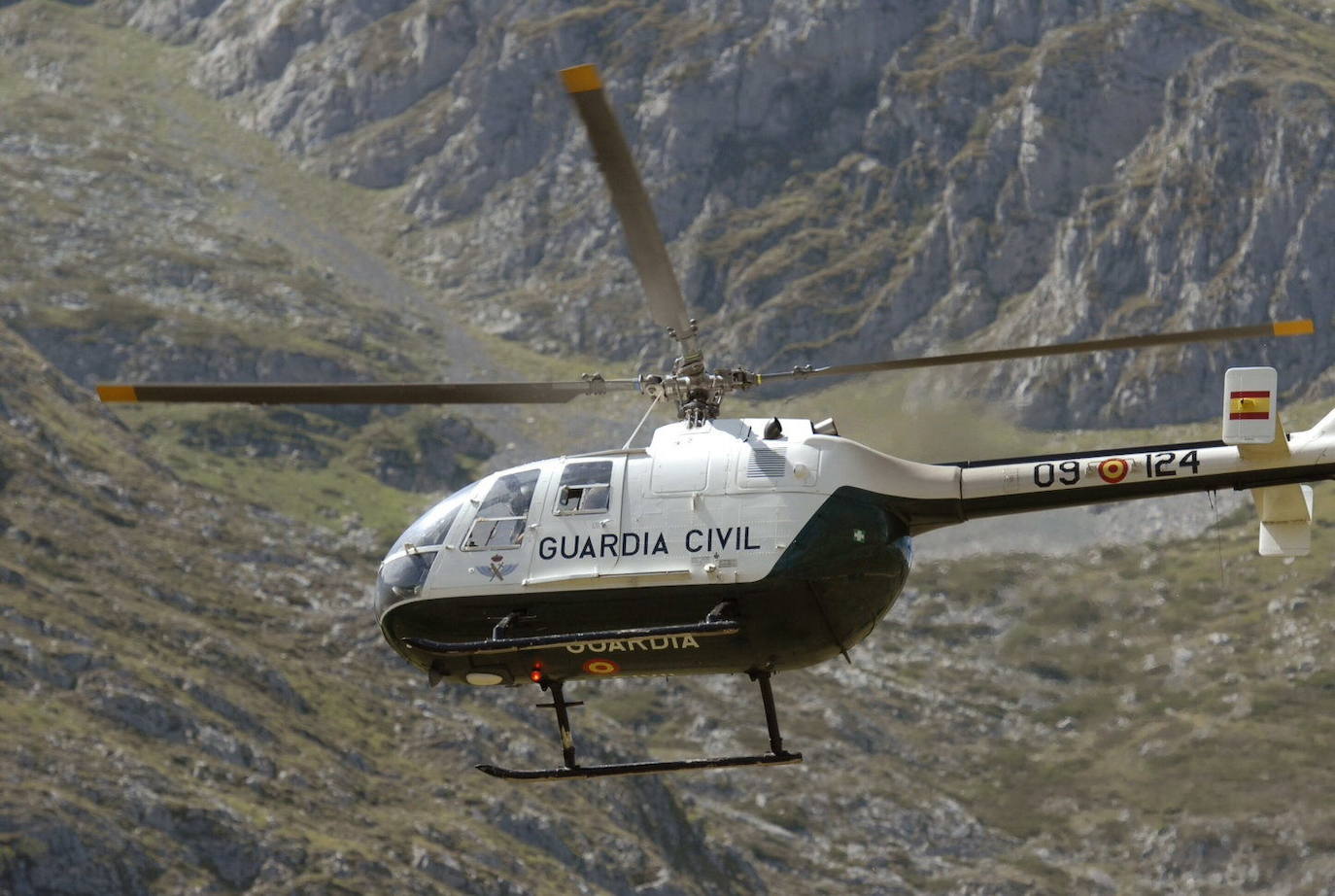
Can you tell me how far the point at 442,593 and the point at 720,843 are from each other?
532 ft

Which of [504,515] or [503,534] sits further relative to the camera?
[504,515]

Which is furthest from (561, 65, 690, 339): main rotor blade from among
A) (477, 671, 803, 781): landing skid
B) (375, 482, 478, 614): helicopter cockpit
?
(477, 671, 803, 781): landing skid

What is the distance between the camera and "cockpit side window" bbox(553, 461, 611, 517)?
3853cm

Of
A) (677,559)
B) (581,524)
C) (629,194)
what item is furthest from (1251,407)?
(581,524)

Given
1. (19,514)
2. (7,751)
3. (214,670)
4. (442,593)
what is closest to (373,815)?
(214,670)

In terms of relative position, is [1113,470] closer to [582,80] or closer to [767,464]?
[767,464]

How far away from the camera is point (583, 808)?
185250mm

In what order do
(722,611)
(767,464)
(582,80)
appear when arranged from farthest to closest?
(767,464) → (722,611) → (582,80)

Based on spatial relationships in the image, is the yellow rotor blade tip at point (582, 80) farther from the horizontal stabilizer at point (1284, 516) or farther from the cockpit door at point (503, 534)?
the horizontal stabilizer at point (1284, 516)

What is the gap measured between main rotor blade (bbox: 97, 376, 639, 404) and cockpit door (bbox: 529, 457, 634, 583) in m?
1.39

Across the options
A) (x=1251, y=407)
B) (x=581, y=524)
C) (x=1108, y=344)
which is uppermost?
(x=1108, y=344)

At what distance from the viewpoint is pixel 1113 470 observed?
37.8 m

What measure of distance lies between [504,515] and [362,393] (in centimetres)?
362

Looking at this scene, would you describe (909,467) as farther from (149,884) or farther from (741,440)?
(149,884)
